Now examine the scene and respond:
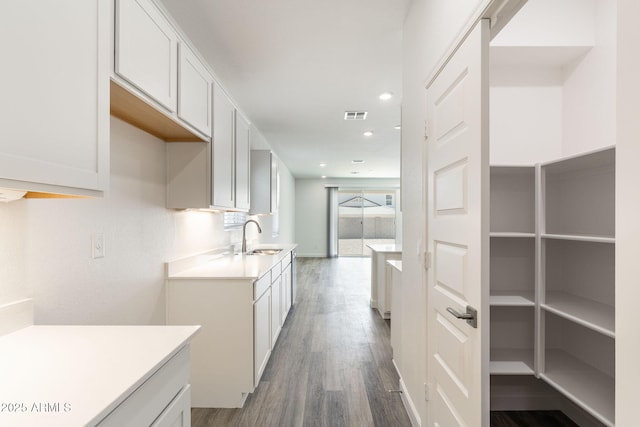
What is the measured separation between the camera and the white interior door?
1.17 metres

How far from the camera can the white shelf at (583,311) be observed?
1588 mm

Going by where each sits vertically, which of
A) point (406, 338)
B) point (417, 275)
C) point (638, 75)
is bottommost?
point (406, 338)

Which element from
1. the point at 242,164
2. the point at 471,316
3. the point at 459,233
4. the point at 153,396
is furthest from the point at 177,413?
the point at 242,164

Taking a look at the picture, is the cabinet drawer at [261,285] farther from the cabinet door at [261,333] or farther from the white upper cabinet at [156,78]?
the white upper cabinet at [156,78]

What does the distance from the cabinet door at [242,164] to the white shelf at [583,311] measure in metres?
2.54

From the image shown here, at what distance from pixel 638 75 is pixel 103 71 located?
5.10 feet

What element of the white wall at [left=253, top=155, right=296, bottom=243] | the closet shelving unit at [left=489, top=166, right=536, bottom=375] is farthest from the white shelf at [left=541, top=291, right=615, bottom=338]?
the white wall at [left=253, top=155, right=296, bottom=243]

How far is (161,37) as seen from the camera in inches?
68.2

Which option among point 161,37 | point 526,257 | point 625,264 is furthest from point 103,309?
point 526,257

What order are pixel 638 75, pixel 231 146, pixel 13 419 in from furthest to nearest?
pixel 231 146 → pixel 13 419 → pixel 638 75

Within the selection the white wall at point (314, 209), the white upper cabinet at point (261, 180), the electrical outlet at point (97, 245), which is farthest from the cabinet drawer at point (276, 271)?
the white wall at point (314, 209)

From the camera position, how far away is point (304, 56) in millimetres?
2645

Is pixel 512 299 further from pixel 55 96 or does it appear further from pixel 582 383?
pixel 55 96

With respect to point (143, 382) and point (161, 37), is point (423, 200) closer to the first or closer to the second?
point (143, 382)
